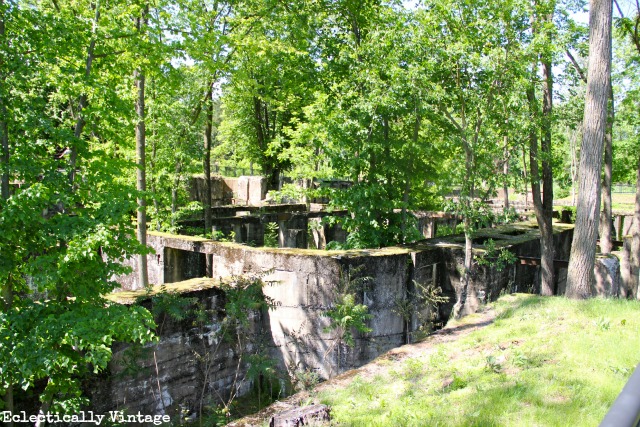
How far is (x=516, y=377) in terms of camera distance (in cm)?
556

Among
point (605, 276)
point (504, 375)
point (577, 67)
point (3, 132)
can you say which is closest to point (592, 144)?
point (605, 276)

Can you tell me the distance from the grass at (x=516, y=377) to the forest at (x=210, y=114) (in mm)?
2102

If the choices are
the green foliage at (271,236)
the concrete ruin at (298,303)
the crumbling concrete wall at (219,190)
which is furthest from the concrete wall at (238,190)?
the concrete ruin at (298,303)

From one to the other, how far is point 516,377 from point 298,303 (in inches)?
208

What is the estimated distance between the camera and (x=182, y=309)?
8.78 m

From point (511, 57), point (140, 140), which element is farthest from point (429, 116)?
point (140, 140)

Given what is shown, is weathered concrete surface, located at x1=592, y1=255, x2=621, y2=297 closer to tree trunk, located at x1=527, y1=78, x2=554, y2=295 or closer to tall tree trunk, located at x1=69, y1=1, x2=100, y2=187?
tree trunk, located at x1=527, y1=78, x2=554, y2=295

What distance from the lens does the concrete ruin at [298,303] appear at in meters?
8.60

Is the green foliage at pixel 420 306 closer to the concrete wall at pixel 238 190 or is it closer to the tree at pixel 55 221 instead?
the tree at pixel 55 221

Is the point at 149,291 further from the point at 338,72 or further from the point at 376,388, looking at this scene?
the point at 338,72

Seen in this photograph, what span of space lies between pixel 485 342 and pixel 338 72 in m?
7.98

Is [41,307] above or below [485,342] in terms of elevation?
above

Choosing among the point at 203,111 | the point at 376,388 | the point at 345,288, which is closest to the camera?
the point at 376,388

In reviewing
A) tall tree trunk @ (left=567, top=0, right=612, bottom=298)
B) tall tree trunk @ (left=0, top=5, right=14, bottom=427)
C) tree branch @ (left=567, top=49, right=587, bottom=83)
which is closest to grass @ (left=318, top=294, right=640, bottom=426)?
tall tree trunk @ (left=567, top=0, right=612, bottom=298)
